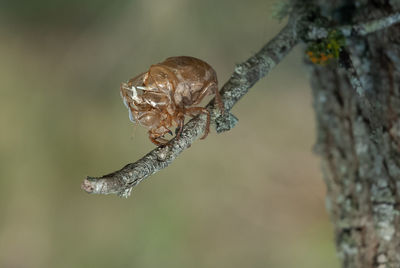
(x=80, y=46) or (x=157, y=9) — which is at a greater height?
(x=157, y=9)

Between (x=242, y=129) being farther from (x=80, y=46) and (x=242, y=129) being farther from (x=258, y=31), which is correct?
(x=80, y=46)

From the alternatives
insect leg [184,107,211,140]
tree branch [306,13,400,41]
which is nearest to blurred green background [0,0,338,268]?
tree branch [306,13,400,41]

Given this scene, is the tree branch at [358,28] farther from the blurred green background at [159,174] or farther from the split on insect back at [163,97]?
the blurred green background at [159,174]

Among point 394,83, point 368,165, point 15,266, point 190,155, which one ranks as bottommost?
point 15,266

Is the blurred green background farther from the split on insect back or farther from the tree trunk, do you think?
the split on insect back

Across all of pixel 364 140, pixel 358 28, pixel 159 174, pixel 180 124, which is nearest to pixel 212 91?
pixel 180 124

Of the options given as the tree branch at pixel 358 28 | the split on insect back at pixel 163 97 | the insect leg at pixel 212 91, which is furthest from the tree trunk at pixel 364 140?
the split on insect back at pixel 163 97

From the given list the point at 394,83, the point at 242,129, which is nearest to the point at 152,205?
the point at 242,129
